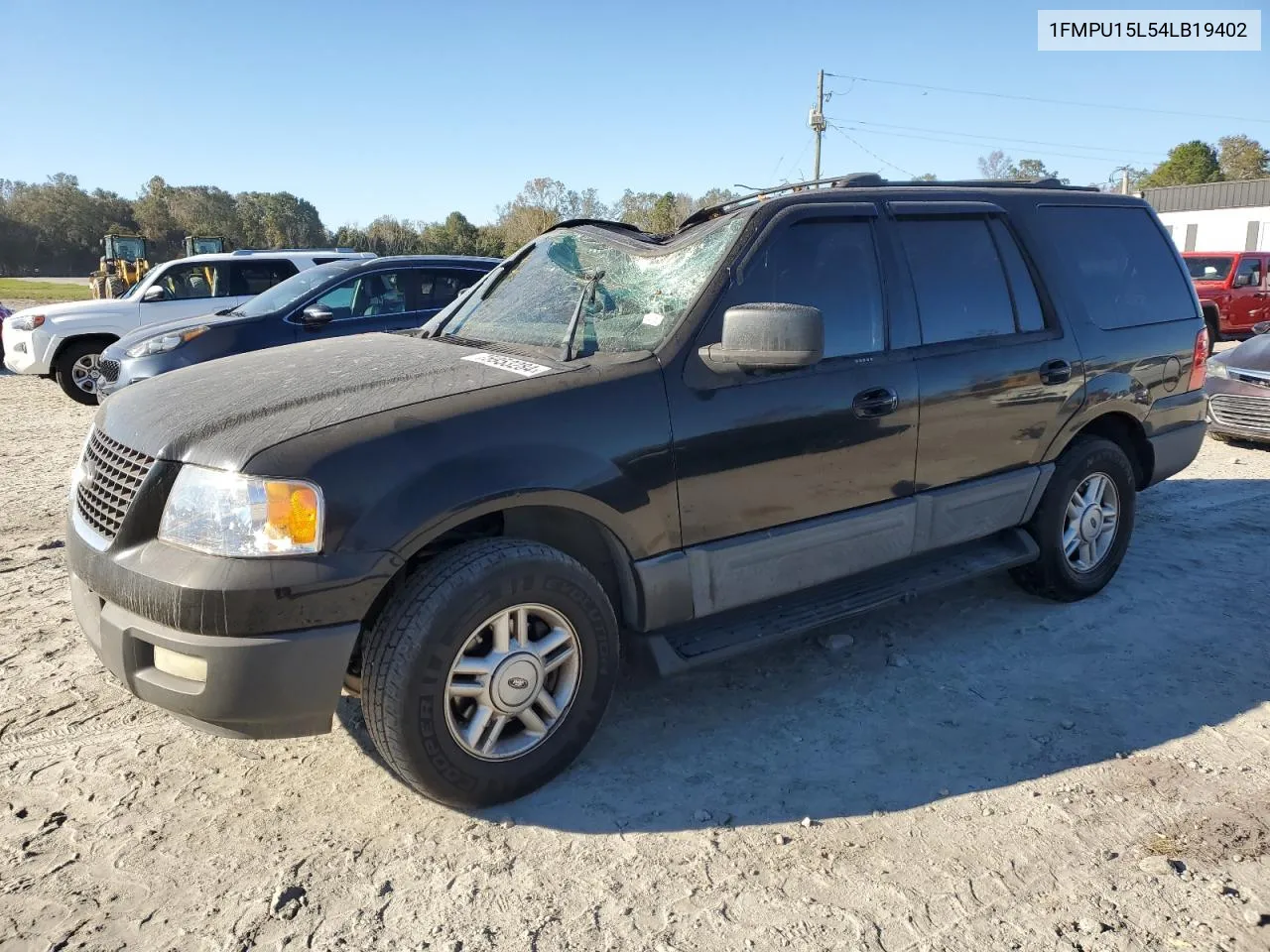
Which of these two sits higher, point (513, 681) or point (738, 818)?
point (513, 681)

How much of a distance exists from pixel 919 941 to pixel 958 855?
423 millimetres

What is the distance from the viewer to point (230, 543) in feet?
8.27

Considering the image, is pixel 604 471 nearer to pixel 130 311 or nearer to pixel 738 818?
pixel 738 818

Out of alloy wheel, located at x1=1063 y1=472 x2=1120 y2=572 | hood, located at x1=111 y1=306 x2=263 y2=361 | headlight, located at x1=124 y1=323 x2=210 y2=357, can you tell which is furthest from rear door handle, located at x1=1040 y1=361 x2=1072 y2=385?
headlight, located at x1=124 y1=323 x2=210 y2=357

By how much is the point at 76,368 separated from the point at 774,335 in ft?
37.0

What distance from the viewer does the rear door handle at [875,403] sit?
3.56m

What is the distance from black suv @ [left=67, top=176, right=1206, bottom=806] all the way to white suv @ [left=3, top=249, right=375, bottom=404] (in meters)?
8.46

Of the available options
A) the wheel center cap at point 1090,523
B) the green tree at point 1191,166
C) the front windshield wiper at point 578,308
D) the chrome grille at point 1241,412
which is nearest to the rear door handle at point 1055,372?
the wheel center cap at point 1090,523

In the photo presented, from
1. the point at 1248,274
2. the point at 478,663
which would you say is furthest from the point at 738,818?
the point at 1248,274

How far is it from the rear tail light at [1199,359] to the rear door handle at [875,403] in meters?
2.44


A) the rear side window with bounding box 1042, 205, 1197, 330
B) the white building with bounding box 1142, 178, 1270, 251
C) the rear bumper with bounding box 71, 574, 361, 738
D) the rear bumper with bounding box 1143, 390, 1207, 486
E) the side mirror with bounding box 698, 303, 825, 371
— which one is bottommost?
the rear bumper with bounding box 71, 574, 361, 738

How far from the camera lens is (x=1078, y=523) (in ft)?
15.0

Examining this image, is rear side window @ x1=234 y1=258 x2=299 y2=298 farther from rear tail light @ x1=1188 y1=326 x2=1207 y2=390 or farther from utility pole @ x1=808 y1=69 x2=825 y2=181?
utility pole @ x1=808 y1=69 x2=825 y2=181

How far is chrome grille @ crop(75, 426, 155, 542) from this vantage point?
109 inches
